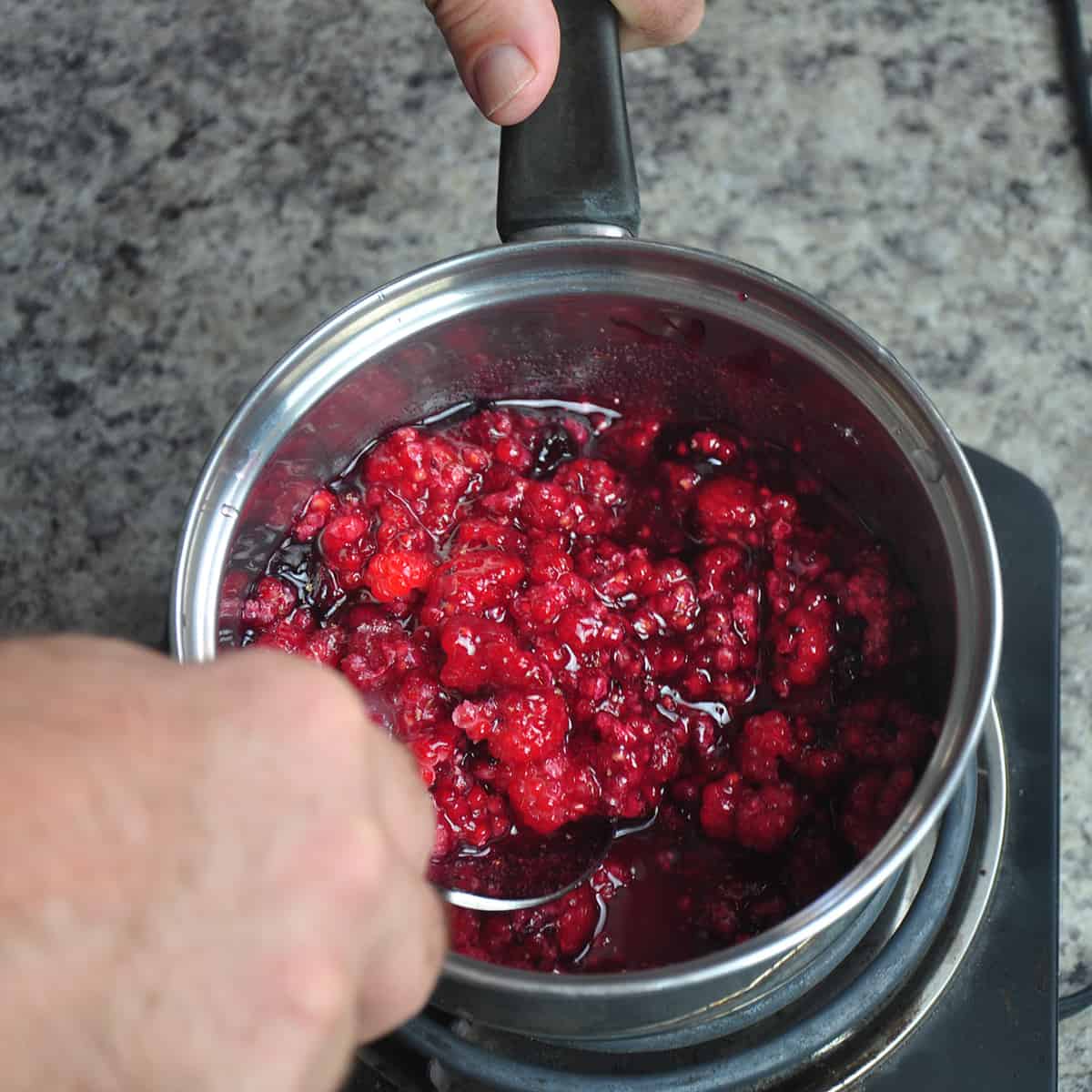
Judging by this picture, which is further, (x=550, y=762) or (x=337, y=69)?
(x=337, y=69)

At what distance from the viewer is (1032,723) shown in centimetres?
85

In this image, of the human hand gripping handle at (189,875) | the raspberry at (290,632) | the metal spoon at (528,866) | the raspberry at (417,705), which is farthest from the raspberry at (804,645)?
the human hand gripping handle at (189,875)

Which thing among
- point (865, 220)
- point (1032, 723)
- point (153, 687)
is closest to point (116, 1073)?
point (153, 687)

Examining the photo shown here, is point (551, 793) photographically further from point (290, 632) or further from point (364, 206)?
point (364, 206)

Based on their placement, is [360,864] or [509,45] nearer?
[360,864]

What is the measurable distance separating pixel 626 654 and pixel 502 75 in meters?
0.41

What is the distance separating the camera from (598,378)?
903 millimetres

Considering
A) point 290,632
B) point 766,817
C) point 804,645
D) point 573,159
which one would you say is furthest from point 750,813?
point 573,159

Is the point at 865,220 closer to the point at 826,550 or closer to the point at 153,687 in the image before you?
the point at 826,550

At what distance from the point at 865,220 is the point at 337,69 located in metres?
0.61

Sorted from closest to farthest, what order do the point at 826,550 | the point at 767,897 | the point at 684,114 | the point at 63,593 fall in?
1. the point at 767,897
2. the point at 826,550
3. the point at 63,593
4. the point at 684,114

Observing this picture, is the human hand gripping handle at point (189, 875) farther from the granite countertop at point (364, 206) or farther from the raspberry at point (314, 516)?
the granite countertop at point (364, 206)

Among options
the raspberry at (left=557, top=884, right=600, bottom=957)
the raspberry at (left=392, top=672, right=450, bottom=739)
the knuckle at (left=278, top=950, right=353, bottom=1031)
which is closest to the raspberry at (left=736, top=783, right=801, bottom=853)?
the raspberry at (left=557, top=884, right=600, bottom=957)

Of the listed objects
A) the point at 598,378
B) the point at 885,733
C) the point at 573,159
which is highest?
the point at 573,159
